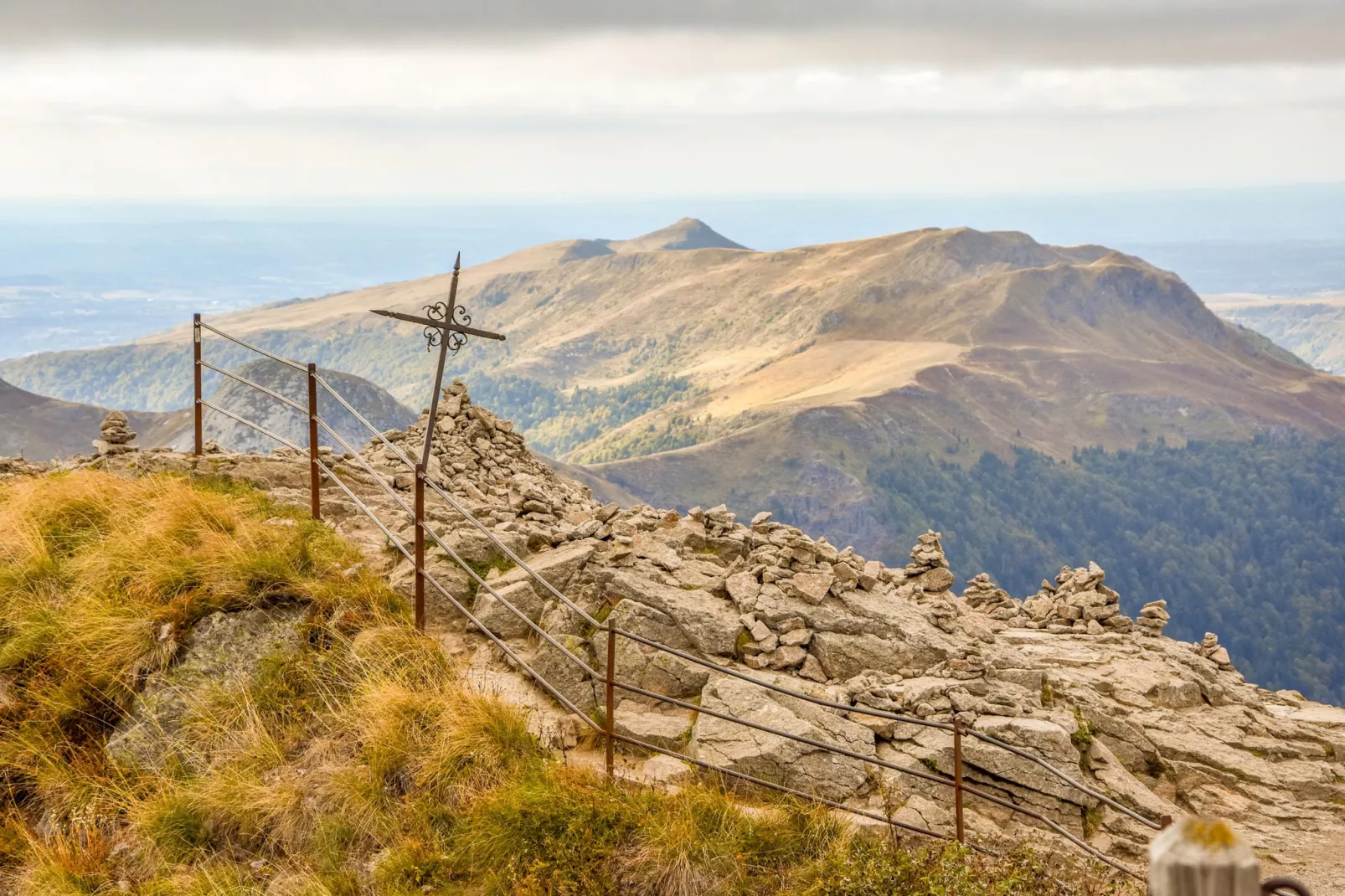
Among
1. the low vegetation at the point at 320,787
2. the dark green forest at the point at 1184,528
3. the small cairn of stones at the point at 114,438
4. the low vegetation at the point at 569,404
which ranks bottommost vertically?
the dark green forest at the point at 1184,528

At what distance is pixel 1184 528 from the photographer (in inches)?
5507

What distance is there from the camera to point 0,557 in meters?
10.0

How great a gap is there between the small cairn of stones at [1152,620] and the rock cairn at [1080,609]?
0.76 ft

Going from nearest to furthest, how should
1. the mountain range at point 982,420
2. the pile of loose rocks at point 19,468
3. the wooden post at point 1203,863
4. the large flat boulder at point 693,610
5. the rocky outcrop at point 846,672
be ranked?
the wooden post at point 1203,863, the rocky outcrop at point 846,672, the large flat boulder at point 693,610, the pile of loose rocks at point 19,468, the mountain range at point 982,420

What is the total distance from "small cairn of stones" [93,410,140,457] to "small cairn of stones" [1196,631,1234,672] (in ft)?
46.9

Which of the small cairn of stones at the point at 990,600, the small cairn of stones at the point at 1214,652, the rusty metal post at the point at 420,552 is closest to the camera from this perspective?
the rusty metal post at the point at 420,552

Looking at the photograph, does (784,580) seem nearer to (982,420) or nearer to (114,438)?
(114,438)

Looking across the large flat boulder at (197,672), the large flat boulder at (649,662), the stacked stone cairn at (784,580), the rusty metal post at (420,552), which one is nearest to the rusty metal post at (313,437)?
the rusty metal post at (420,552)

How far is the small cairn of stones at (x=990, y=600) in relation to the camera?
1513cm

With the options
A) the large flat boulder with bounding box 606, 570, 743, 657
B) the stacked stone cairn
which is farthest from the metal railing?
the stacked stone cairn

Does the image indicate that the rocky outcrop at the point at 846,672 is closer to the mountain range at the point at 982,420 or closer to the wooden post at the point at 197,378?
the wooden post at the point at 197,378

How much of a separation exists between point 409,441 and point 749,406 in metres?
128

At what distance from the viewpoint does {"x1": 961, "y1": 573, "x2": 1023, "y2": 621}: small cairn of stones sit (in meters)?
15.1

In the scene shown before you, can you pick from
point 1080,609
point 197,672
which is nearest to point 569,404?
point 1080,609
